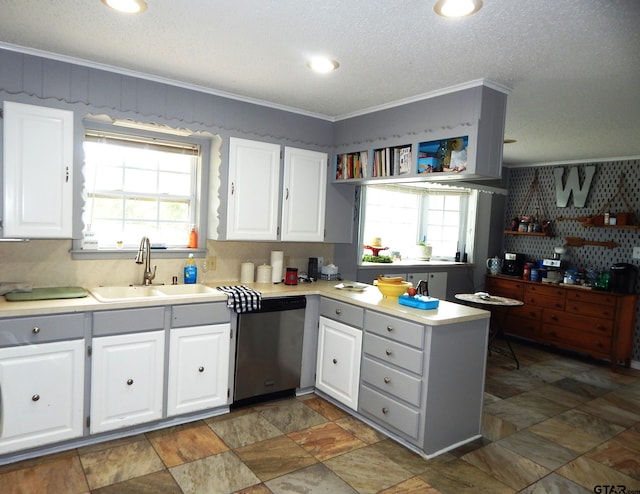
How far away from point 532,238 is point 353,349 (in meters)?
3.98

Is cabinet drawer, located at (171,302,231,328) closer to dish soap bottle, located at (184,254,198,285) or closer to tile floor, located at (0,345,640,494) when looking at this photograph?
dish soap bottle, located at (184,254,198,285)

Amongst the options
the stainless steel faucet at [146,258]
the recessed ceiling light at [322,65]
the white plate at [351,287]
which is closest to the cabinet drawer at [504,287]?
the white plate at [351,287]

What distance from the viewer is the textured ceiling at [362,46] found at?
1.94 m

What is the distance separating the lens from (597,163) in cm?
534

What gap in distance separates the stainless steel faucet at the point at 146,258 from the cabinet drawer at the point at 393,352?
163 centimetres

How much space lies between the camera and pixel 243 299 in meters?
3.08

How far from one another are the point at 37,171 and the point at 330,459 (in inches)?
96.8

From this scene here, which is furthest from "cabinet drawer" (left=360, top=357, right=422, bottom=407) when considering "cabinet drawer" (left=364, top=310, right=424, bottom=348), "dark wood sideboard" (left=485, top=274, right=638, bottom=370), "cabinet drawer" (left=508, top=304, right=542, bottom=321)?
"cabinet drawer" (left=508, top=304, right=542, bottom=321)

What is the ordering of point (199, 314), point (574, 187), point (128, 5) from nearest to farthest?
point (128, 5) → point (199, 314) → point (574, 187)

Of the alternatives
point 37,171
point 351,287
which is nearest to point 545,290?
point 351,287

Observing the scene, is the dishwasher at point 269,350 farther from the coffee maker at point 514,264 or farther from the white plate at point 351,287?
the coffee maker at point 514,264

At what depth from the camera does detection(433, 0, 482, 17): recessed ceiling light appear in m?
1.80

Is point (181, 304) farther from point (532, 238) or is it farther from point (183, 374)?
point (532, 238)

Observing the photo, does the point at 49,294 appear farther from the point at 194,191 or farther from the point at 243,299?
the point at 194,191
